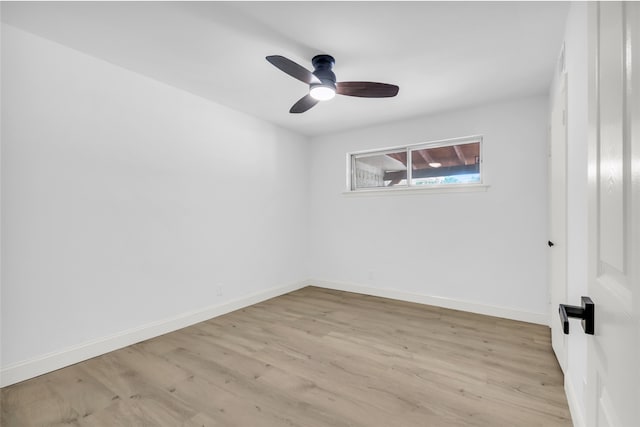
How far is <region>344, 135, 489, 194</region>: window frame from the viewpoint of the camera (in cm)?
354

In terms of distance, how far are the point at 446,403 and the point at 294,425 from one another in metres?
0.93

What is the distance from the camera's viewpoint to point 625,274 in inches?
20.2

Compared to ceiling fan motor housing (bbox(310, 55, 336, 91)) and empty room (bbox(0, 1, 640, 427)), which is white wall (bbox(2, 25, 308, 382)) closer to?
empty room (bbox(0, 1, 640, 427))

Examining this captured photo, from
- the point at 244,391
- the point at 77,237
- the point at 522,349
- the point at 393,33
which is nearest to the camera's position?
the point at 244,391

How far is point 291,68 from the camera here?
2.09 metres

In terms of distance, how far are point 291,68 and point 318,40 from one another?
330 mm

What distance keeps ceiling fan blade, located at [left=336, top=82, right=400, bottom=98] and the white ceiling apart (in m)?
0.23

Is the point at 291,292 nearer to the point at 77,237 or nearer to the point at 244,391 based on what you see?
the point at 244,391

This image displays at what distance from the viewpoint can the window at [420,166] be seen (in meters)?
3.67

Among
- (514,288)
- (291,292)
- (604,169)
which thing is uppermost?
(604,169)

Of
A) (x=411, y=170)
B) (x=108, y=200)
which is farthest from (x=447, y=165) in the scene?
(x=108, y=200)

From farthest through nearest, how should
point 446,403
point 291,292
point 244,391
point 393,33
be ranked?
point 291,292, point 393,33, point 244,391, point 446,403

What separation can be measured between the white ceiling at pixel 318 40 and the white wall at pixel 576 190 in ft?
1.21

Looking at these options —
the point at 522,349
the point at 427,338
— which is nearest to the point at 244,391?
the point at 427,338
